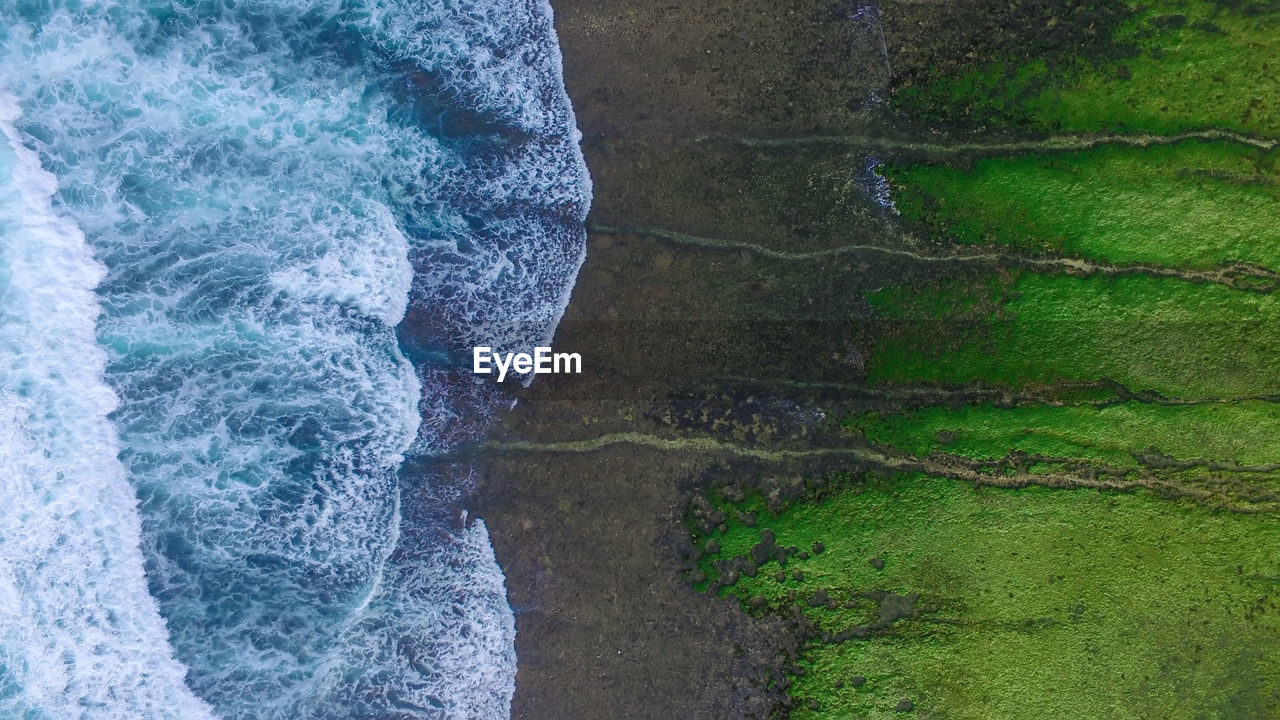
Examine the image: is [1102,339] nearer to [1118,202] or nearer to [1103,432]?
[1103,432]

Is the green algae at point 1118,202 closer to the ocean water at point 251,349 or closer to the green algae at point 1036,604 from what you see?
the green algae at point 1036,604

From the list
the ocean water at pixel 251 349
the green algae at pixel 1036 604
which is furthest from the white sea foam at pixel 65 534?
the green algae at pixel 1036 604

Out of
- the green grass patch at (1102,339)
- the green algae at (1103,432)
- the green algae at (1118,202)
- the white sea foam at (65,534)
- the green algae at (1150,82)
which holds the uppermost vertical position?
the green algae at (1150,82)

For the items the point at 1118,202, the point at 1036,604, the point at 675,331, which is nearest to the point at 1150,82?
the point at 1118,202

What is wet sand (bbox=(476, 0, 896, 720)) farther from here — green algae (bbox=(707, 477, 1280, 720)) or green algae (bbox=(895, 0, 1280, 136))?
green algae (bbox=(895, 0, 1280, 136))

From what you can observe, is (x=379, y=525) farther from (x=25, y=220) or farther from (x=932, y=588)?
(x=932, y=588)

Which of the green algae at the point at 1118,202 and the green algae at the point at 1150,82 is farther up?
the green algae at the point at 1150,82

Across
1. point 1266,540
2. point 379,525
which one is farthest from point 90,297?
point 1266,540
